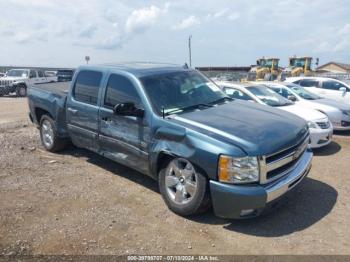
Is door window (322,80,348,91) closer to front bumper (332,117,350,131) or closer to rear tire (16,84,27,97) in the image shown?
front bumper (332,117,350,131)

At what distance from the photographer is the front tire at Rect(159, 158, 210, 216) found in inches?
166

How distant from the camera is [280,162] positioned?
4.22 m

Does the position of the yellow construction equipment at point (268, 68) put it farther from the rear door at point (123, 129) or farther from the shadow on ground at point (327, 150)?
the rear door at point (123, 129)

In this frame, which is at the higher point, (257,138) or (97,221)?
(257,138)

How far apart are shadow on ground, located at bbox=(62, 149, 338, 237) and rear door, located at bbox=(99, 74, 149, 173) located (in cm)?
66

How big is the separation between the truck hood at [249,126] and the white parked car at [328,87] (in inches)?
364

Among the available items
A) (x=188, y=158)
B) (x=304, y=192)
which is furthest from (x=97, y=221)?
(x=304, y=192)

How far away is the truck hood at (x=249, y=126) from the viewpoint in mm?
4023

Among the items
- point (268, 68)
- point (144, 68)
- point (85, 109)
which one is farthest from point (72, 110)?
point (268, 68)

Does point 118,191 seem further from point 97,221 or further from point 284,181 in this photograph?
point 284,181

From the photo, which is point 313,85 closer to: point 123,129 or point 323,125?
point 323,125

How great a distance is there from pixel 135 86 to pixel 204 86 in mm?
1198

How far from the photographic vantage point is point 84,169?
6.44 meters

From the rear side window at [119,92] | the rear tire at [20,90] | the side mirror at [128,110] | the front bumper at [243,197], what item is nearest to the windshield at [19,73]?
the rear tire at [20,90]
